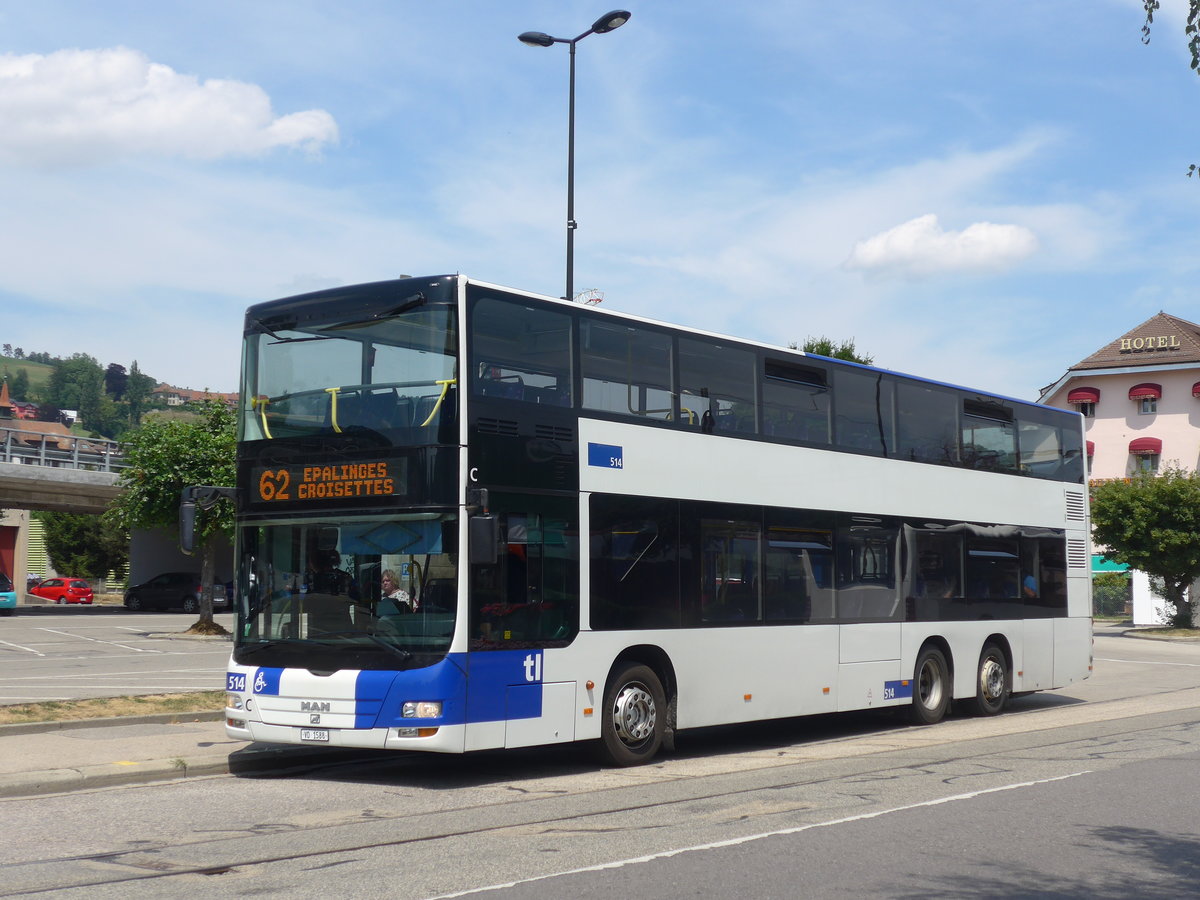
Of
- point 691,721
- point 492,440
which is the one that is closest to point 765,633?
point 691,721

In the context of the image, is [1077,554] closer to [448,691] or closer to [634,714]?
[634,714]

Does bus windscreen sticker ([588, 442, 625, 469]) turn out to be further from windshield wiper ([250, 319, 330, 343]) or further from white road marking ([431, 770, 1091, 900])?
white road marking ([431, 770, 1091, 900])

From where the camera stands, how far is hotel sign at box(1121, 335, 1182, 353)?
210 feet

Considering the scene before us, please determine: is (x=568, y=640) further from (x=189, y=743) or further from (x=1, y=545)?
(x=1, y=545)

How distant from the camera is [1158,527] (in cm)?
4372

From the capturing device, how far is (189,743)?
12805 millimetres

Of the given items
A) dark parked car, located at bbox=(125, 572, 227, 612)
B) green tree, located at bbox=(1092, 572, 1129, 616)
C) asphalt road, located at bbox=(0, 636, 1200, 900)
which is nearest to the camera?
asphalt road, located at bbox=(0, 636, 1200, 900)

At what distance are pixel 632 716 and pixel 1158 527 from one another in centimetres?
3666

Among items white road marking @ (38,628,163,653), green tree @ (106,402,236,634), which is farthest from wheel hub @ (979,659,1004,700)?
green tree @ (106,402,236,634)

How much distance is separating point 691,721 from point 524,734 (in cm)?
229

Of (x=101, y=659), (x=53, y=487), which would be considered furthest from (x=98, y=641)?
(x=53, y=487)

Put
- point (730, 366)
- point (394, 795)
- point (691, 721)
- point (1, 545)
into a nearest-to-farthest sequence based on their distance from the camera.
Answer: point (394, 795), point (691, 721), point (730, 366), point (1, 545)

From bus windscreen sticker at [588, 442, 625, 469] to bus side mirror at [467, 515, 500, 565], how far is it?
5.40 ft

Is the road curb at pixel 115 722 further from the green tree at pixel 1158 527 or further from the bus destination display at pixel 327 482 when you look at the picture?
the green tree at pixel 1158 527
